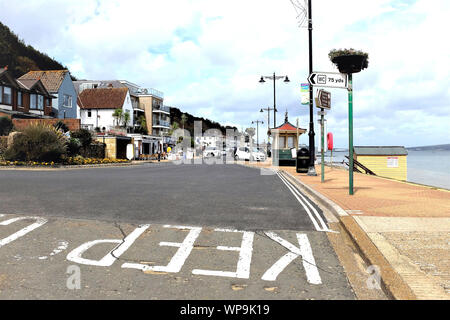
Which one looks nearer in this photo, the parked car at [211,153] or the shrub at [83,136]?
the shrub at [83,136]

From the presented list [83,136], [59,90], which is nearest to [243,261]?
[83,136]

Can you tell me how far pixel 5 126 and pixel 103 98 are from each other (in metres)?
33.2

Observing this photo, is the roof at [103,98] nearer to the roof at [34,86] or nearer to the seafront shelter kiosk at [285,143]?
the roof at [34,86]

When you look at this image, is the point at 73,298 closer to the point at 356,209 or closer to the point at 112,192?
the point at 356,209

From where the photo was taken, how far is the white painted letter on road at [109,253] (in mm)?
4777

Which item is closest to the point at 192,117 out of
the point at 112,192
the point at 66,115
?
the point at 66,115

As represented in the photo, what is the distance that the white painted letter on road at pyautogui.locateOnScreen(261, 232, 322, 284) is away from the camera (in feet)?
14.3

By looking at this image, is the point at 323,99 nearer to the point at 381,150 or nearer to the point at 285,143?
the point at 285,143

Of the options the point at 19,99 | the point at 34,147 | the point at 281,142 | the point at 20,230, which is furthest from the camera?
the point at 19,99

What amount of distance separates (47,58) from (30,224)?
86.2 meters

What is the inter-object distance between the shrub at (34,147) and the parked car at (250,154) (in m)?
24.4

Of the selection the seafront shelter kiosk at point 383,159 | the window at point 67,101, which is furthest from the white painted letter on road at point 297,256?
the window at point 67,101

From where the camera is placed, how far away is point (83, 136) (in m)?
34.3

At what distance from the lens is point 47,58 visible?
270 ft
